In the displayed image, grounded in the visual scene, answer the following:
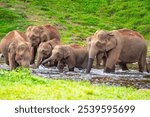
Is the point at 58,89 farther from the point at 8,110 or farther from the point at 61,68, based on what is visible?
the point at 61,68

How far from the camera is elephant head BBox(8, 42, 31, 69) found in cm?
2084

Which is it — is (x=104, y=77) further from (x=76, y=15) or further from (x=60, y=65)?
(x=76, y=15)

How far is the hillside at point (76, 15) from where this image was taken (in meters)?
42.2

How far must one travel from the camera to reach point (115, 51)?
2472cm

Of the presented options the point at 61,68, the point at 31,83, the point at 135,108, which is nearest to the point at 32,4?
the point at 61,68

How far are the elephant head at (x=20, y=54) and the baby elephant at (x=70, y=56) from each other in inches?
137

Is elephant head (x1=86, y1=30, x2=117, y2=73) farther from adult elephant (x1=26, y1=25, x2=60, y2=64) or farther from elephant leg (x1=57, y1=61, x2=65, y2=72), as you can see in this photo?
adult elephant (x1=26, y1=25, x2=60, y2=64)

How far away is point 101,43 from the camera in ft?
79.3

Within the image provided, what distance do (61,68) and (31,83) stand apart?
10319 millimetres

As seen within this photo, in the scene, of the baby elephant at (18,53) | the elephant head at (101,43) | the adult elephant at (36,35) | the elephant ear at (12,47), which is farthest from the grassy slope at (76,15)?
the elephant ear at (12,47)

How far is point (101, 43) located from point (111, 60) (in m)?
0.90

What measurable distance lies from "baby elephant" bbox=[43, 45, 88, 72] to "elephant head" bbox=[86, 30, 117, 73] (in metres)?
1.11

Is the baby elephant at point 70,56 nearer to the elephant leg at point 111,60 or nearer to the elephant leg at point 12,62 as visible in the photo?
the elephant leg at point 111,60

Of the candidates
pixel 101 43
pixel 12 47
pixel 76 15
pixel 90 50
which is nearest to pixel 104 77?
pixel 90 50
